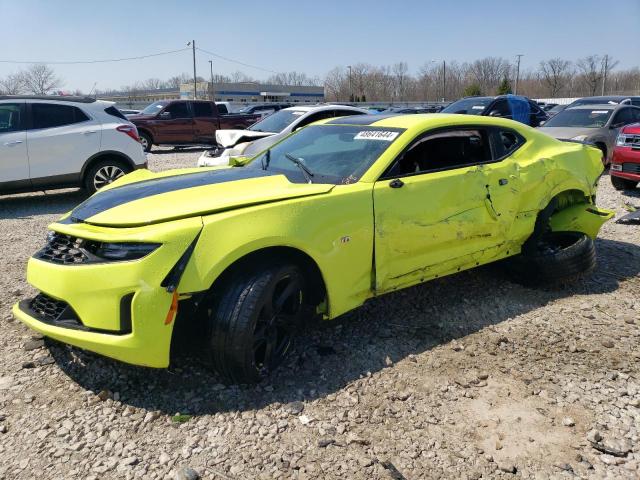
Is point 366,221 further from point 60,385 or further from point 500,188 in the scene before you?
point 60,385

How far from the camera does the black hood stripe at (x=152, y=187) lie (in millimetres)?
3312

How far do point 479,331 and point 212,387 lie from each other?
1.98m

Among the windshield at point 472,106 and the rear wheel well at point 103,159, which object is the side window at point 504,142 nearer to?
the rear wheel well at point 103,159

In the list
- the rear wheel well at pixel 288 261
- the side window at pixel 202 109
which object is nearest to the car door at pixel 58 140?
the rear wheel well at pixel 288 261

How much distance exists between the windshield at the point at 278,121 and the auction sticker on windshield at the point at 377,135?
5.94 metres

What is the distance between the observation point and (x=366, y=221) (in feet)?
11.2

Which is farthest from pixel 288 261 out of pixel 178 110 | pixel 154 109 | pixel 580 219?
pixel 154 109

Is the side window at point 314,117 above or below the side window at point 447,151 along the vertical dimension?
above

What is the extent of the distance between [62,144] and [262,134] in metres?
3.26

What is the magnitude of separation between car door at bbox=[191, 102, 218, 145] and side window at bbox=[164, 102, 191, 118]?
0.23 metres

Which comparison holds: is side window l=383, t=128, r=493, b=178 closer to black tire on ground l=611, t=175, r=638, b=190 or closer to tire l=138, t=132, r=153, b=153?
black tire on ground l=611, t=175, r=638, b=190

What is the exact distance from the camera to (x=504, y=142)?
454 centimetres

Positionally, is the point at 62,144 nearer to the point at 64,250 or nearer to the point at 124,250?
the point at 64,250

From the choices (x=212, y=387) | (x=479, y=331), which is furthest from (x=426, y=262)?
(x=212, y=387)
